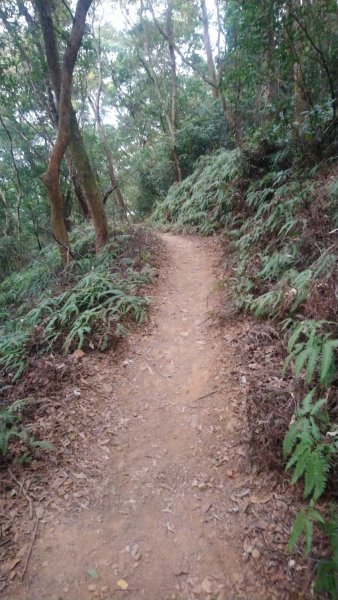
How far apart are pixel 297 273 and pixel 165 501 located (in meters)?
3.55

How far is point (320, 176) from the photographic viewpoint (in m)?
6.67

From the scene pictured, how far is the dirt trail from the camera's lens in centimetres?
250

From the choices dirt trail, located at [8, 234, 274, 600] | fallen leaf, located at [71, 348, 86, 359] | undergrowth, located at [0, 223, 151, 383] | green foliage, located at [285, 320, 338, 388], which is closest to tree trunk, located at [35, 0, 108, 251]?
undergrowth, located at [0, 223, 151, 383]

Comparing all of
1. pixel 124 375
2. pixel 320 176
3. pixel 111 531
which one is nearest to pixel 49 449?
pixel 111 531

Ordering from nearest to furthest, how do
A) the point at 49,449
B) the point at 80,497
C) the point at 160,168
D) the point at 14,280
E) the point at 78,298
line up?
the point at 80,497, the point at 49,449, the point at 78,298, the point at 14,280, the point at 160,168

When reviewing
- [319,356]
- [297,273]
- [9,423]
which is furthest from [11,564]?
[297,273]

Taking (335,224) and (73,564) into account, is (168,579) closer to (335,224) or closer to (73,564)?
(73,564)

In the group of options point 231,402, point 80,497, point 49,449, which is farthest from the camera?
point 231,402

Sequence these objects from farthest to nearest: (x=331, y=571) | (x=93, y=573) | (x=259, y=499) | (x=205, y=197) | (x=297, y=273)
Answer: (x=205, y=197), (x=297, y=273), (x=259, y=499), (x=93, y=573), (x=331, y=571)

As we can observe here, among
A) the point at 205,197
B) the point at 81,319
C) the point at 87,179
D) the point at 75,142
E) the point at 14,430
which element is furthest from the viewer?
the point at 205,197

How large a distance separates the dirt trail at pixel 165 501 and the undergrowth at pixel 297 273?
633mm

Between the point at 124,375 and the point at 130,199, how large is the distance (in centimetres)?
1646

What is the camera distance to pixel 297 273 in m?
4.89

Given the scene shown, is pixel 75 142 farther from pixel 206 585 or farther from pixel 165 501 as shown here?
pixel 206 585
